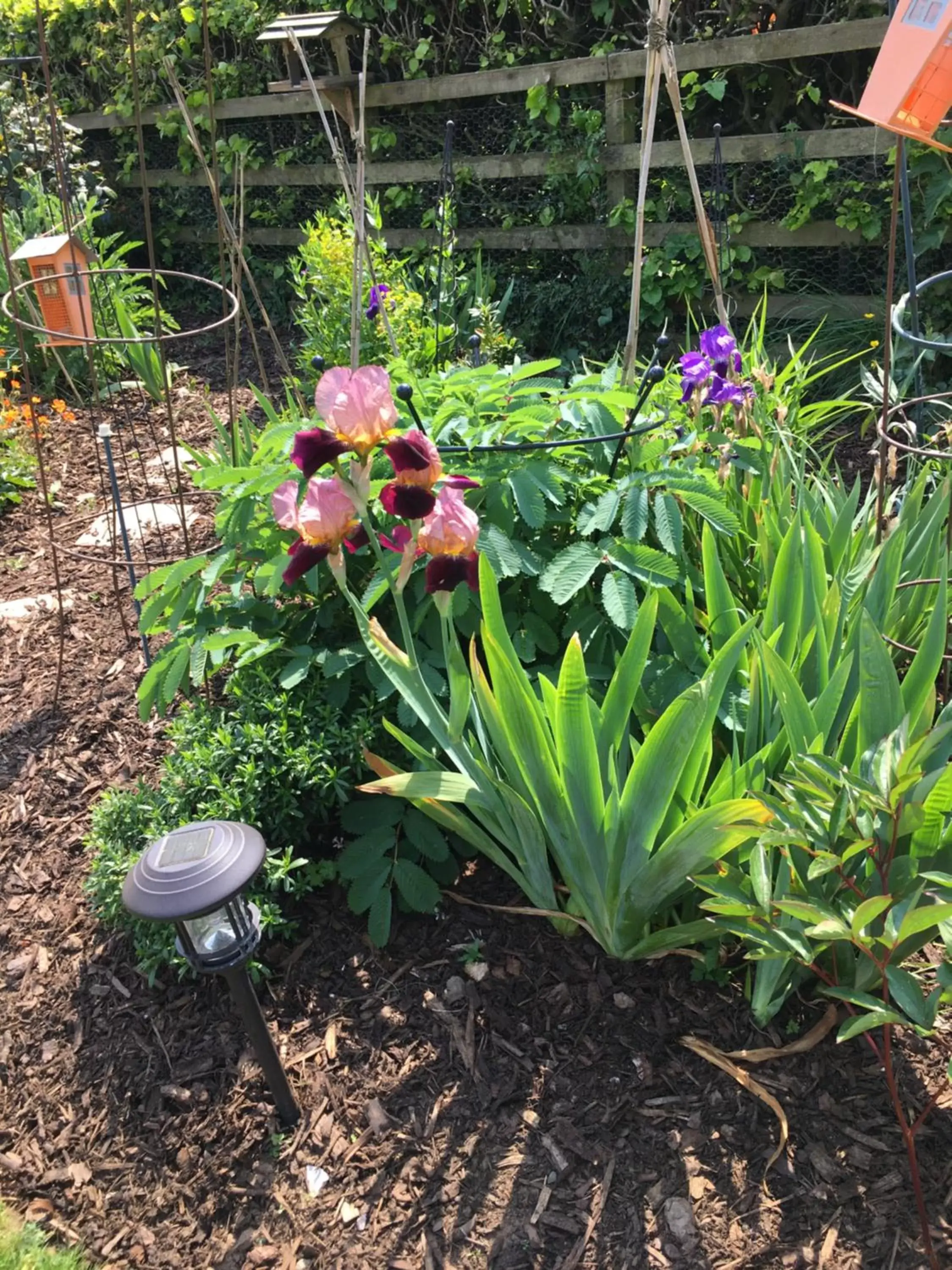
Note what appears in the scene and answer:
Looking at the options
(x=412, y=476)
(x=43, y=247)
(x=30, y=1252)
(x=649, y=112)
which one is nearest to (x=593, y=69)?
(x=43, y=247)

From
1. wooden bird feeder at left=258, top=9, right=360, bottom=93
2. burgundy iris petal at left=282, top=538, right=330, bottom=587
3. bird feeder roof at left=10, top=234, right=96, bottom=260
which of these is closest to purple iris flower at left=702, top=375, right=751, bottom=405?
burgundy iris petal at left=282, top=538, right=330, bottom=587

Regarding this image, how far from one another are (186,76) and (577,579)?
19.6 feet

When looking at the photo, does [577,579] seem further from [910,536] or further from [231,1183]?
[231,1183]

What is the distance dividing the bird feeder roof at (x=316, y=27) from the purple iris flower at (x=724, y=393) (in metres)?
2.21

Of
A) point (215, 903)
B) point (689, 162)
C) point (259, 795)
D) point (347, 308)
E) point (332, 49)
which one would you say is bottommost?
point (259, 795)

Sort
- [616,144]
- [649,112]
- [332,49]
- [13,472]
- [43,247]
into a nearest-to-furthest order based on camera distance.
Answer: [649,112]
[13,472]
[43,247]
[616,144]
[332,49]

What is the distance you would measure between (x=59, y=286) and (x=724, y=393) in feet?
10.1

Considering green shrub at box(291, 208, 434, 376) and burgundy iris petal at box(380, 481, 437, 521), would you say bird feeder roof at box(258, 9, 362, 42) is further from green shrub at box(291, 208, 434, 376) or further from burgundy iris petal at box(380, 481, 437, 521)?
burgundy iris petal at box(380, 481, 437, 521)

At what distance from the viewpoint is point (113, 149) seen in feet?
21.9

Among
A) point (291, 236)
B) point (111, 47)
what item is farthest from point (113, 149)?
point (291, 236)

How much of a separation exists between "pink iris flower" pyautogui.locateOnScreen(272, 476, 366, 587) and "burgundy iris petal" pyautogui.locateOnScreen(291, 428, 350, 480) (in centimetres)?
7

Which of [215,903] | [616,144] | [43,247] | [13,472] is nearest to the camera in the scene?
[215,903]

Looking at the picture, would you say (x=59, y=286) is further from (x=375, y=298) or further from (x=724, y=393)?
(x=724, y=393)

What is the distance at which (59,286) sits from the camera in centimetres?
397
